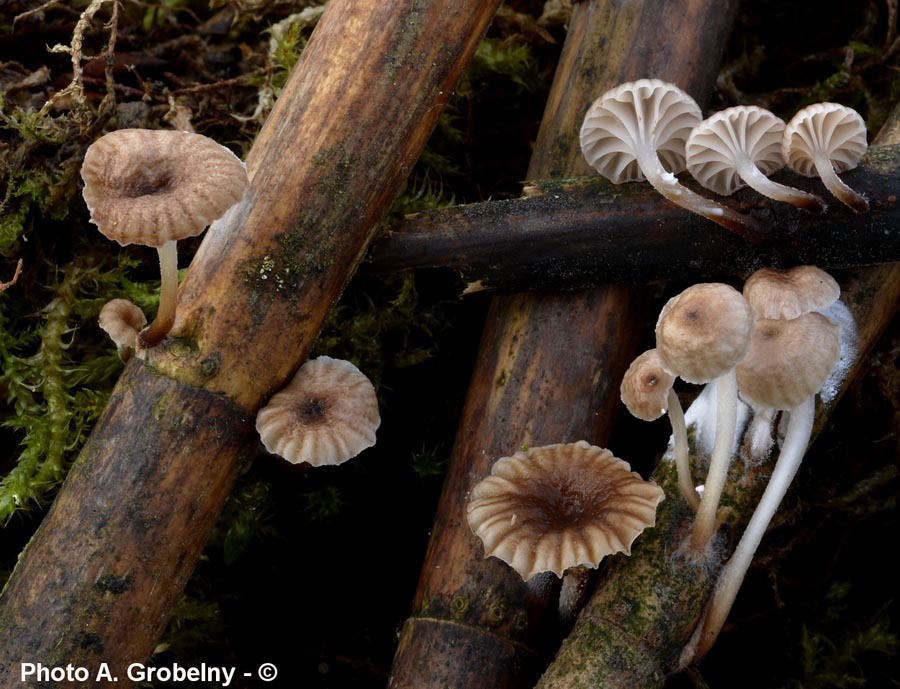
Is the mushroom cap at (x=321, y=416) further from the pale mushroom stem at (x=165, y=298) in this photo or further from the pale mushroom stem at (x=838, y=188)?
the pale mushroom stem at (x=838, y=188)

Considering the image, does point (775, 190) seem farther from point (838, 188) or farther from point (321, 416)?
point (321, 416)

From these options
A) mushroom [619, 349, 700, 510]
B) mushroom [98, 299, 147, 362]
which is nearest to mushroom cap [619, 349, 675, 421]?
mushroom [619, 349, 700, 510]

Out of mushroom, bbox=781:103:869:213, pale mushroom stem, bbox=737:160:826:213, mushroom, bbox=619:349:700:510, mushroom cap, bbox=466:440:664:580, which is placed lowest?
mushroom cap, bbox=466:440:664:580

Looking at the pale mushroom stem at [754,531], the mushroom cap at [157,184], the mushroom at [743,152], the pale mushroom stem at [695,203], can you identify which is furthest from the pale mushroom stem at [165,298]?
the pale mushroom stem at [754,531]

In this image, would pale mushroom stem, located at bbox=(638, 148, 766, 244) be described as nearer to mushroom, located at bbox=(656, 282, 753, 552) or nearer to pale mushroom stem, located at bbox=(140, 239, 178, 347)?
mushroom, located at bbox=(656, 282, 753, 552)

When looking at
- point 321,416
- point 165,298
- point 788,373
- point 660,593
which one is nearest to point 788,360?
point 788,373

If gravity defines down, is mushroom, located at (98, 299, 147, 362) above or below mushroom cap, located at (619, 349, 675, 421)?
below

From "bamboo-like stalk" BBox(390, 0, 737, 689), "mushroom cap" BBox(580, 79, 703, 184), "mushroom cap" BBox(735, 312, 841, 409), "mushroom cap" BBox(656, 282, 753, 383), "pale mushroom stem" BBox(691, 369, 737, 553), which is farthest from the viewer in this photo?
"bamboo-like stalk" BBox(390, 0, 737, 689)

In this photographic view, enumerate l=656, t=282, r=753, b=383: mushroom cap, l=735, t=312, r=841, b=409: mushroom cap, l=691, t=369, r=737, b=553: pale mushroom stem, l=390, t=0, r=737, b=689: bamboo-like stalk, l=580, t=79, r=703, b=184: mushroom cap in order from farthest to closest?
l=390, t=0, r=737, b=689: bamboo-like stalk, l=580, t=79, r=703, b=184: mushroom cap, l=691, t=369, r=737, b=553: pale mushroom stem, l=735, t=312, r=841, b=409: mushroom cap, l=656, t=282, r=753, b=383: mushroom cap
